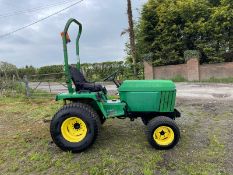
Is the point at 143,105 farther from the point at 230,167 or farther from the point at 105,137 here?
the point at 230,167

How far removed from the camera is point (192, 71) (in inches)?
762

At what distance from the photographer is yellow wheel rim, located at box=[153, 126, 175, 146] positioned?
4887mm

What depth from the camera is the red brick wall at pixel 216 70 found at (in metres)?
Result: 18.5

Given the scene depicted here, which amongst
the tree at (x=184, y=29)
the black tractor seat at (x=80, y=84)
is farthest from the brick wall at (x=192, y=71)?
the black tractor seat at (x=80, y=84)

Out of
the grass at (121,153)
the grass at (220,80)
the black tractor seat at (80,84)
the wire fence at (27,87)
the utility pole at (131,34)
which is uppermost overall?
the utility pole at (131,34)

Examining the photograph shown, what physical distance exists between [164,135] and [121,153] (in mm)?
785

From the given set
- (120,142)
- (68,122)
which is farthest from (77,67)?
(120,142)

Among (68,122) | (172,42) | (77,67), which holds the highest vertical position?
(172,42)

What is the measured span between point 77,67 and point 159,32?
53.6ft

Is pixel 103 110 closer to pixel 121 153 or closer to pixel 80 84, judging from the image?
pixel 80 84

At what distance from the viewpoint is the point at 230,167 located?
4.23m

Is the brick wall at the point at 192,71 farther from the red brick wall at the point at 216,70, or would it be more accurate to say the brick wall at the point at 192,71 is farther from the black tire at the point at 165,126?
the black tire at the point at 165,126

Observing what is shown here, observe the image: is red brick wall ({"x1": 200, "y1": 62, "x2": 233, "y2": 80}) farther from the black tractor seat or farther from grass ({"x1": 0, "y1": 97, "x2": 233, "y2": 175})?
the black tractor seat

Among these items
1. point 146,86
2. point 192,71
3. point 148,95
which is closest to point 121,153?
point 148,95
